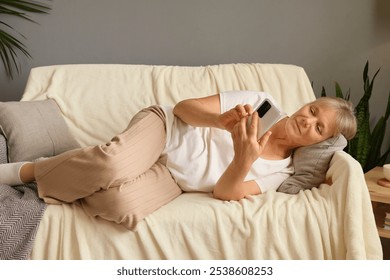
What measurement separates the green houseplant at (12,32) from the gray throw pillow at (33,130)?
830 millimetres

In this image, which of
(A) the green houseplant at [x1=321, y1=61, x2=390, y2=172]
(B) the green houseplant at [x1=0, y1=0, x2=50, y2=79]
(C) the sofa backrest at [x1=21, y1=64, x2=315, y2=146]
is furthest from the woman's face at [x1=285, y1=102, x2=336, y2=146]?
(B) the green houseplant at [x1=0, y1=0, x2=50, y2=79]

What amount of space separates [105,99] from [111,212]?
919 millimetres

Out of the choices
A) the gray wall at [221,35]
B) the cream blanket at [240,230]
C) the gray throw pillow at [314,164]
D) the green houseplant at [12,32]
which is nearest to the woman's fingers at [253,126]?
the cream blanket at [240,230]

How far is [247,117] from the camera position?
5.13 ft

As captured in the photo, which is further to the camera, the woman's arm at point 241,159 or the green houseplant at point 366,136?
the green houseplant at point 366,136

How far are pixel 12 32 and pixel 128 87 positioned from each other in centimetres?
108

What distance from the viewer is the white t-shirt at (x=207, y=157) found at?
71.4 inches

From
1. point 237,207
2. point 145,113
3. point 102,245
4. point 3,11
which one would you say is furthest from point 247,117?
point 3,11

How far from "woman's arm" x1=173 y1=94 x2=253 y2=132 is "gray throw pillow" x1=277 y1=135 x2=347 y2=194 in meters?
0.35

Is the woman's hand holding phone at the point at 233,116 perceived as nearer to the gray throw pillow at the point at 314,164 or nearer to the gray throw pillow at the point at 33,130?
the gray throw pillow at the point at 314,164

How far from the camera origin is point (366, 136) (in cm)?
236

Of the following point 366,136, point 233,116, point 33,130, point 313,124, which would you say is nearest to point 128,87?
point 33,130
